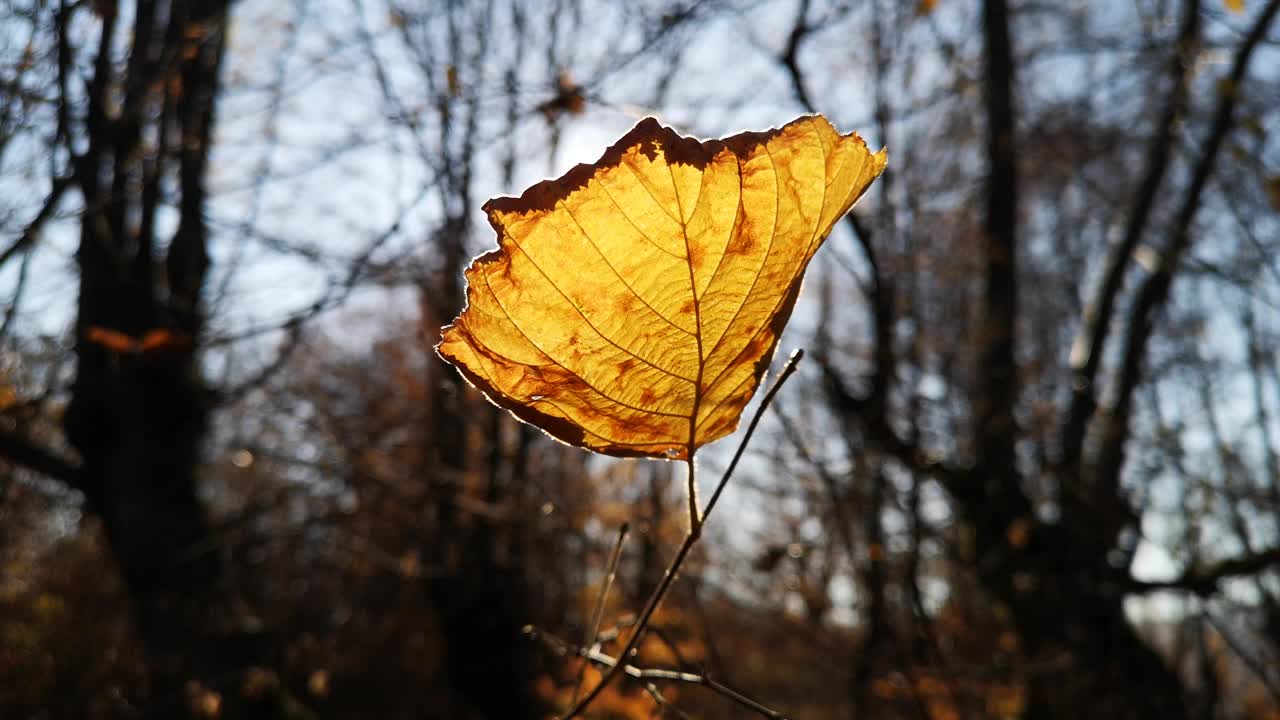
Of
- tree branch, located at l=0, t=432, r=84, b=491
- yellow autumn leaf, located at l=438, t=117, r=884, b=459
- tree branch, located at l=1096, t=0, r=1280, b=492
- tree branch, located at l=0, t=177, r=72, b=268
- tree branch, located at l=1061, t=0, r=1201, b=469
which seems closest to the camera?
yellow autumn leaf, located at l=438, t=117, r=884, b=459

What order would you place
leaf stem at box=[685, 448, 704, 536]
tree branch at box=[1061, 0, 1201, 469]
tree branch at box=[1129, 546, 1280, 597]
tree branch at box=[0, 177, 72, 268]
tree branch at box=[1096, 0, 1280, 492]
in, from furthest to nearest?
1. tree branch at box=[1061, 0, 1201, 469]
2. tree branch at box=[1096, 0, 1280, 492]
3. tree branch at box=[1129, 546, 1280, 597]
4. tree branch at box=[0, 177, 72, 268]
5. leaf stem at box=[685, 448, 704, 536]

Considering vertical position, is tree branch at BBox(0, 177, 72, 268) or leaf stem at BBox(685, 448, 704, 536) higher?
tree branch at BBox(0, 177, 72, 268)

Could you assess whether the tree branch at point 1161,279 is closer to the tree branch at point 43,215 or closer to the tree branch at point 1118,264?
the tree branch at point 1118,264

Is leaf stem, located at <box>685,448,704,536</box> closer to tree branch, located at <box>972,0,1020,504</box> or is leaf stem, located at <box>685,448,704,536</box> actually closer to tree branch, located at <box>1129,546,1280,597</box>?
tree branch, located at <box>1129,546,1280,597</box>

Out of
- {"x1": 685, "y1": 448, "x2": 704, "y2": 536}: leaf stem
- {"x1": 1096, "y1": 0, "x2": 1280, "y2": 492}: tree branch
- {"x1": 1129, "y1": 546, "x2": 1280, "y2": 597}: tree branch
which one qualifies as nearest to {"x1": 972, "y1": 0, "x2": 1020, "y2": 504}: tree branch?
{"x1": 1096, "y1": 0, "x2": 1280, "y2": 492}: tree branch

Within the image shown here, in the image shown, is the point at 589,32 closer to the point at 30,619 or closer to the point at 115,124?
the point at 115,124

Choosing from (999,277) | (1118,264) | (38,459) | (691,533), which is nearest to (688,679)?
(691,533)

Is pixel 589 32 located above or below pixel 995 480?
above

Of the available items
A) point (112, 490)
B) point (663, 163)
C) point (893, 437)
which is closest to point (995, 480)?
point (893, 437)

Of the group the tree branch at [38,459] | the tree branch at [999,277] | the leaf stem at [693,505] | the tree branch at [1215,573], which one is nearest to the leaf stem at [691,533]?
the leaf stem at [693,505]
